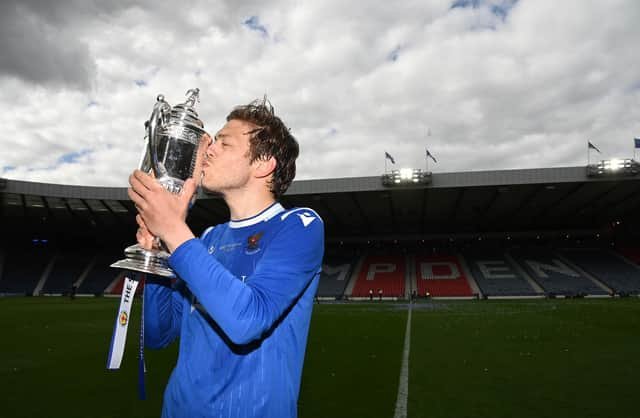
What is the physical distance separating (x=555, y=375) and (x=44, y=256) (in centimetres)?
4695

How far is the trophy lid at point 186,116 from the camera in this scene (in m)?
1.72

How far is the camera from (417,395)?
5.43 meters

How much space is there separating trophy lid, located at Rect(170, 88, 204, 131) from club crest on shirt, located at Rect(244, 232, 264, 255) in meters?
0.53

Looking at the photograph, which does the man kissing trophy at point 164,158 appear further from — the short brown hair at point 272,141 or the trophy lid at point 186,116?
the short brown hair at point 272,141

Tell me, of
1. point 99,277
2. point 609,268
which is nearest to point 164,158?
point 609,268

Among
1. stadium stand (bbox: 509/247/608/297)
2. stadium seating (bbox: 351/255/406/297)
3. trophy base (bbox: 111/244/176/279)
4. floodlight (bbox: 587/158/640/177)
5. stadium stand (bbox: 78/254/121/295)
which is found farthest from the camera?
stadium stand (bbox: 78/254/121/295)

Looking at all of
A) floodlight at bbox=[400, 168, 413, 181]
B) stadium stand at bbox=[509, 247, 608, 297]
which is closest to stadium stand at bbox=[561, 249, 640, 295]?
stadium stand at bbox=[509, 247, 608, 297]

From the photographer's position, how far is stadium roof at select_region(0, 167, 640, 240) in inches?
1016

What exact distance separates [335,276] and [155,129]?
36.7 m

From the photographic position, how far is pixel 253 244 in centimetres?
155

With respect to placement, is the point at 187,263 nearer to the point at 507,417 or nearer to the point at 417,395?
the point at 507,417

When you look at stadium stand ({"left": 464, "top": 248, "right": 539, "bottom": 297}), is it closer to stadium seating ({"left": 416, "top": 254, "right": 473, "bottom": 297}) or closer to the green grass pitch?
stadium seating ({"left": 416, "top": 254, "right": 473, "bottom": 297})

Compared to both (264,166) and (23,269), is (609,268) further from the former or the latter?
(23,269)

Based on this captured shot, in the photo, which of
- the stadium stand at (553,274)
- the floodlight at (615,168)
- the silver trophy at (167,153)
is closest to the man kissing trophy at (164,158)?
the silver trophy at (167,153)
